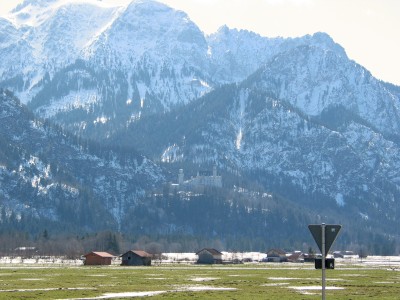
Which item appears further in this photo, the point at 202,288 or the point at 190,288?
the point at 202,288

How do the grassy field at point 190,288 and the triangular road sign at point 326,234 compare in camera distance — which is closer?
the triangular road sign at point 326,234

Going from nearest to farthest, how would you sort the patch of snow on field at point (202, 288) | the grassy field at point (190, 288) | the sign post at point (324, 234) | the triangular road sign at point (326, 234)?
the sign post at point (324, 234) → the triangular road sign at point (326, 234) → the grassy field at point (190, 288) → the patch of snow on field at point (202, 288)

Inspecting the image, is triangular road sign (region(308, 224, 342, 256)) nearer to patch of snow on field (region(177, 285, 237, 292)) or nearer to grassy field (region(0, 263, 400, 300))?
grassy field (region(0, 263, 400, 300))

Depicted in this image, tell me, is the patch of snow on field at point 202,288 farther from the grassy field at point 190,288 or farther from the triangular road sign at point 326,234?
the triangular road sign at point 326,234

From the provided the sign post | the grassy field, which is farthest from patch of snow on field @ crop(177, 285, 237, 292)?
the sign post

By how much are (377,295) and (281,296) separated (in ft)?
41.4

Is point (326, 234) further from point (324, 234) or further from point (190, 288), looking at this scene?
point (190, 288)

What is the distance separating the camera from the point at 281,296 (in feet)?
407

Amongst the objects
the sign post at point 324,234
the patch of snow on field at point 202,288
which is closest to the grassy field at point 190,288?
the patch of snow on field at point 202,288

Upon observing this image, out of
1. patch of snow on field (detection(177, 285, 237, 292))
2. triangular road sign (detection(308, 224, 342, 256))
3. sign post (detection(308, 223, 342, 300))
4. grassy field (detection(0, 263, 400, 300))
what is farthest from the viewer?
patch of snow on field (detection(177, 285, 237, 292))

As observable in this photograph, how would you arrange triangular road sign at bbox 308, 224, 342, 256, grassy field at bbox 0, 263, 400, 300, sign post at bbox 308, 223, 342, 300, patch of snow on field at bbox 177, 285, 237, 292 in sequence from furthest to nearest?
patch of snow on field at bbox 177, 285, 237, 292 → grassy field at bbox 0, 263, 400, 300 → triangular road sign at bbox 308, 224, 342, 256 → sign post at bbox 308, 223, 342, 300

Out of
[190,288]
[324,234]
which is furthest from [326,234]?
[190,288]

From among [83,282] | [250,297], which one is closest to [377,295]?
[250,297]

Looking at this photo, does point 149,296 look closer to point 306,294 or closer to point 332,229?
point 306,294
